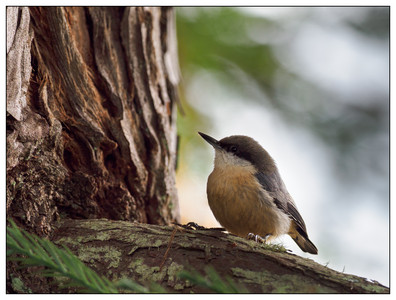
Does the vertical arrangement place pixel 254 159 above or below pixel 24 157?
above

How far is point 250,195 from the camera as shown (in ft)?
12.0

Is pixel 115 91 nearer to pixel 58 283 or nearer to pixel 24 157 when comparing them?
pixel 24 157

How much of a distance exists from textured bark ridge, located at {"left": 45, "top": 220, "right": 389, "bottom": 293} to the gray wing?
1.29 metres

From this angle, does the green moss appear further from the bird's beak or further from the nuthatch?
the bird's beak

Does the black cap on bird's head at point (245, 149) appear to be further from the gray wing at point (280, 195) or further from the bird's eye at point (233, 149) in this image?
the gray wing at point (280, 195)

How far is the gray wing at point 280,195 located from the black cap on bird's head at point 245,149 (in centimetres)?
13

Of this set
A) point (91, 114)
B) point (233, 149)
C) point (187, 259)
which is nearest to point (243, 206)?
point (233, 149)

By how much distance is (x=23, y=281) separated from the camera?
2.43 metres

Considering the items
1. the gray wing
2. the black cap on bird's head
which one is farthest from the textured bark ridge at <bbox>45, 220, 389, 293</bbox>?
the black cap on bird's head

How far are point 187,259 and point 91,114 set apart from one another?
4.81ft

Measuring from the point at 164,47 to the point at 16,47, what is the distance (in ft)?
6.33

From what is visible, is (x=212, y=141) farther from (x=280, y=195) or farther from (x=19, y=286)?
(x=19, y=286)

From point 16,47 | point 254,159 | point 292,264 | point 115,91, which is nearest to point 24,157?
point 16,47

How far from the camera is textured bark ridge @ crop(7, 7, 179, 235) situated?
2758 millimetres
